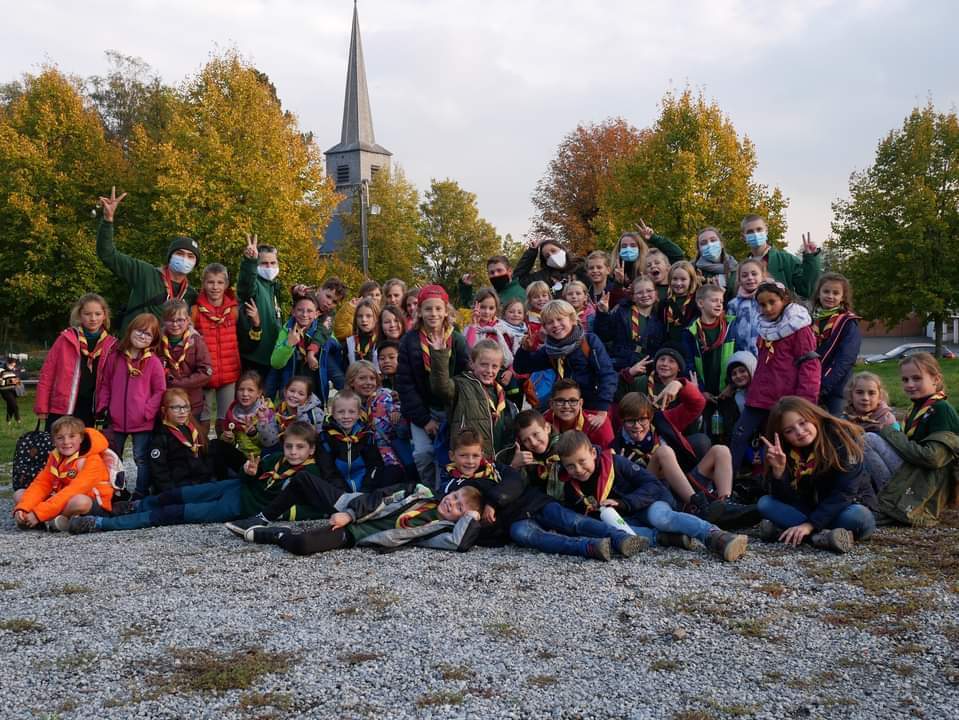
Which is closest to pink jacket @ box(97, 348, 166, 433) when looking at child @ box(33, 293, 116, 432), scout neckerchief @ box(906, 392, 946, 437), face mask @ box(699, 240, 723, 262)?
child @ box(33, 293, 116, 432)

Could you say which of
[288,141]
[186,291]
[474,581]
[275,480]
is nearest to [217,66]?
[288,141]

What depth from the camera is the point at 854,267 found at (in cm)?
3209

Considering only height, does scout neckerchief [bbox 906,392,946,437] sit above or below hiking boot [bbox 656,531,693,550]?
above

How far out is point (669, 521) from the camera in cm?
610

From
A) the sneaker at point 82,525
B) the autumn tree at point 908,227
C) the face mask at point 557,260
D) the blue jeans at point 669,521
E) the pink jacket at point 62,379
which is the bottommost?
the sneaker at point 82,525

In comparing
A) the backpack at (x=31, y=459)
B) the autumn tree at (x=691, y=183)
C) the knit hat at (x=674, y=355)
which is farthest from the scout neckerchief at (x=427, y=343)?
the autumn tree at (x=691, y=183)

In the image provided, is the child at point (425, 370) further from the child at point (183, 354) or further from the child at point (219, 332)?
the child at point (219, 332)

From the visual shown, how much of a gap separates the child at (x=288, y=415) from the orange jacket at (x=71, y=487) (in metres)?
1.35

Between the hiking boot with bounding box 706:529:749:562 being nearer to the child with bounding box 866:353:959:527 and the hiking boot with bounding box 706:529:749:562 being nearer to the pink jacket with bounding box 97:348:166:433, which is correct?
the child with bounding box 866:353:959:527

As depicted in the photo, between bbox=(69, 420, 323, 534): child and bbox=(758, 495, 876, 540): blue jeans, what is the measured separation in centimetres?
349

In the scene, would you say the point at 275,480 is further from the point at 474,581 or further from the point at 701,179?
the point at 701,179

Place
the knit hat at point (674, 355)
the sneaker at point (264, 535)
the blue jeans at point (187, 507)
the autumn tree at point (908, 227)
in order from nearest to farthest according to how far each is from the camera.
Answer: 1. the sneaker at point (264, 535)
2. the blue jeans at point (187, 507)
3. the knit hat at point (674, 355)
4. the autumn tree at point (908, 227)

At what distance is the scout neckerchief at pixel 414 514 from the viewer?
21.0 ft

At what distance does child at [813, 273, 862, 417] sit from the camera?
738cm
